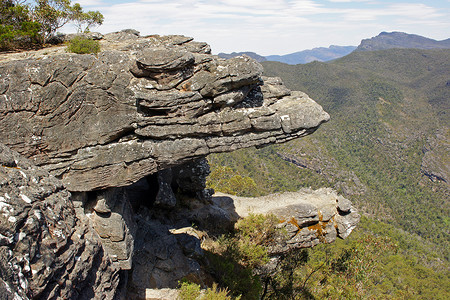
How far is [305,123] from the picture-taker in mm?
15625

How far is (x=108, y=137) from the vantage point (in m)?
13.0

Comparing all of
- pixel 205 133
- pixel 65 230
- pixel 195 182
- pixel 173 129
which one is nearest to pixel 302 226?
pixel 195 182

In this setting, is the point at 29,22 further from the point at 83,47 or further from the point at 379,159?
the point at 379,159

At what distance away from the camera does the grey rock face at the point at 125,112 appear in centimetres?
1196

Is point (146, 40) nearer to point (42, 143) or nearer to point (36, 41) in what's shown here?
point (36, 41)

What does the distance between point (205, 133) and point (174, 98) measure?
2334 mm

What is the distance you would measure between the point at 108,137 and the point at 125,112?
53.8 inches

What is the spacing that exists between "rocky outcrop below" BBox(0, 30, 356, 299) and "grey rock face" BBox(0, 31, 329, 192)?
0.15 feet

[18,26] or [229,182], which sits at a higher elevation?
[18,26]

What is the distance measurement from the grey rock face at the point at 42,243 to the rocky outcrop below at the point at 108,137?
4 cm

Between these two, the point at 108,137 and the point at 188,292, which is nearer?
the point at 108,137

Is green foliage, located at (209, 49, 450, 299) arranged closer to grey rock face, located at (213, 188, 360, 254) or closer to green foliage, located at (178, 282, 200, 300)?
grey rock face, located at (213, 188, 360, 254)

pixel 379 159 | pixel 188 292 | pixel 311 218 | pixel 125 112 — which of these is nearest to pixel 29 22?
pixel 125 112

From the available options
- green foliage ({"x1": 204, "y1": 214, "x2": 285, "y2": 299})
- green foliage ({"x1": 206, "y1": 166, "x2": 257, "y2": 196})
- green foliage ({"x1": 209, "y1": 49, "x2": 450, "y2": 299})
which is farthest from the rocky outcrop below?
green foliage ({"x1": 206, "y1": 166, "x2": 257, "y2": 196})
